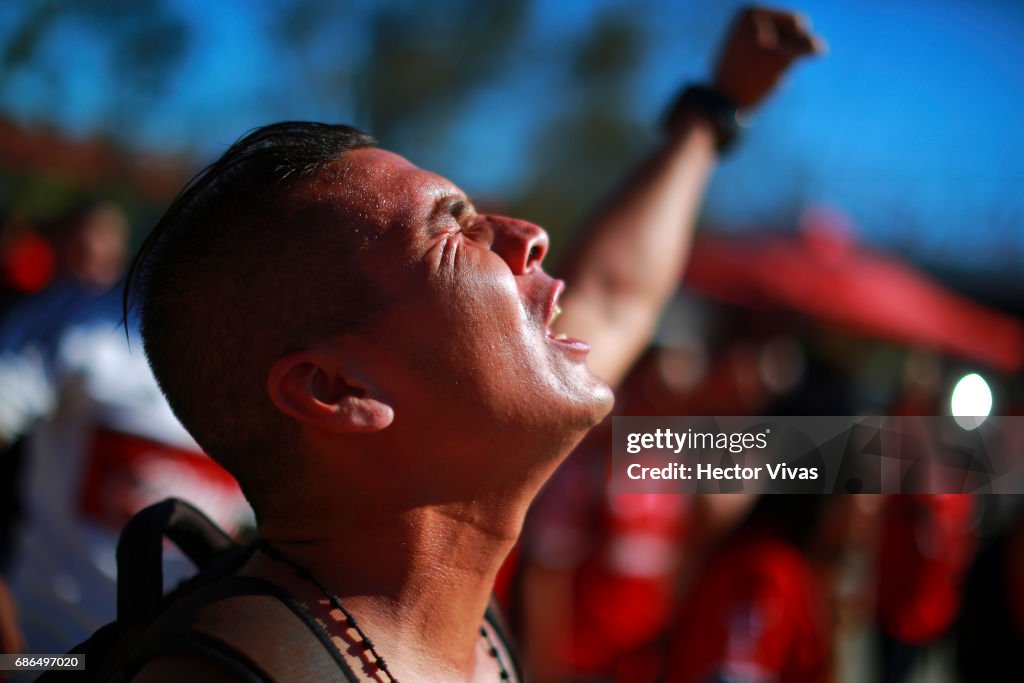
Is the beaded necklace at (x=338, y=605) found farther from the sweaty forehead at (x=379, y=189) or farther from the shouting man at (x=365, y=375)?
the sweaty forehead at (x=379, y=189)

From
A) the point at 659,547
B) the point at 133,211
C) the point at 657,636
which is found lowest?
the point at 657,636

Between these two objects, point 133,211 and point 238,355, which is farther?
point 133,211

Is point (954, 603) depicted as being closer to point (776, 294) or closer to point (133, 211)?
point (776, 294)

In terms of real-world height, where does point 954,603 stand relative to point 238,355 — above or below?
below

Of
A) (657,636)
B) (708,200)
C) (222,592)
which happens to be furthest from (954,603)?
(708,200)

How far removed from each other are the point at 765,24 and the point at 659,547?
9.23 ft

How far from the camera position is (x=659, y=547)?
4184mm

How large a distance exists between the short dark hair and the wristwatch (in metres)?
0.90

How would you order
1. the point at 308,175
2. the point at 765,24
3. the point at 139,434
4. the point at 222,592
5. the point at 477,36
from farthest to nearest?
the point at 477,36 < the point at 139,434 < the point at 765,24 < the point at 308,175 < the point at 222,592

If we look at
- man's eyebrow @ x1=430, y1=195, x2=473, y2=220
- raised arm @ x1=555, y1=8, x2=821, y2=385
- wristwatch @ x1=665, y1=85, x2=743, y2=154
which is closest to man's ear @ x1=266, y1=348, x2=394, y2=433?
man's eyebrow @ x1=430, y1=195, x2=473, y2=220

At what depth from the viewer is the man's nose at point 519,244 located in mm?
1349

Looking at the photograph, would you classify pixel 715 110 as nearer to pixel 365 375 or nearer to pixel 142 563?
pixel 365 375

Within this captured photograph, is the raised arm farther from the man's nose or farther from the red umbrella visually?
the red umbrella

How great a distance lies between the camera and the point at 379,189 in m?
1.30
